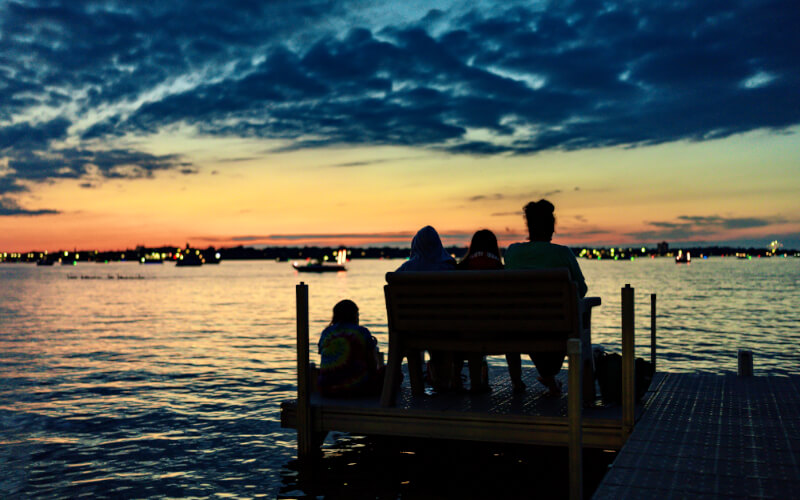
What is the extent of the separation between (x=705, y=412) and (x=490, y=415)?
9.08ft

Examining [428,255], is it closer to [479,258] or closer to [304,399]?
[479,258]

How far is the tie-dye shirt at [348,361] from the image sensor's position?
855 centimetres

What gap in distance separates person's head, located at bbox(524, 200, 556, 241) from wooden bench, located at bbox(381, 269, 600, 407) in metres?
0.94

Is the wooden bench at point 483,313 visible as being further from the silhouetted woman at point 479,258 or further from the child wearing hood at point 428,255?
the silhouetted woman at point 479,258

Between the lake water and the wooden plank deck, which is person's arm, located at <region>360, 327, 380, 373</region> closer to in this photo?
the wooden plank deck

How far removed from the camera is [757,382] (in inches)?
408

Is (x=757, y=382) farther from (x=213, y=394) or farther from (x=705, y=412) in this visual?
(x=213, y=394)

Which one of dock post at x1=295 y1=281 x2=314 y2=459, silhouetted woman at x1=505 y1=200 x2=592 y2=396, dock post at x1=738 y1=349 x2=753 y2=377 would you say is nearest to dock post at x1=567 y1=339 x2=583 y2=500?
silhouetted woman at x1=505 y1=200 x2=592 y2=396

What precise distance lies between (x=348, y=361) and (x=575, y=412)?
333 centimetres

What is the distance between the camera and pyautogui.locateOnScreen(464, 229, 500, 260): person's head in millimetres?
8227

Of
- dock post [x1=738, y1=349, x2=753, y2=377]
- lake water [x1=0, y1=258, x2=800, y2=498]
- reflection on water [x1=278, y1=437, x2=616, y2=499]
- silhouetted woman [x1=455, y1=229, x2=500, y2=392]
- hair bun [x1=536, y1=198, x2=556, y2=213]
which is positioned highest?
hair bun [x1=536, y1=198, x2=556, y2=213]

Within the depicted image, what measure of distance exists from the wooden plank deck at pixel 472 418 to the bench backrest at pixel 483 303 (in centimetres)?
92

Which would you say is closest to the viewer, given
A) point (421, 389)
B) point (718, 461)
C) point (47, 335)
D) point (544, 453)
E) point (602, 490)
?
point (602, 490)

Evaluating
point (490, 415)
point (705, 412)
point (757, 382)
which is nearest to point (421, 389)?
point (490, 415)
